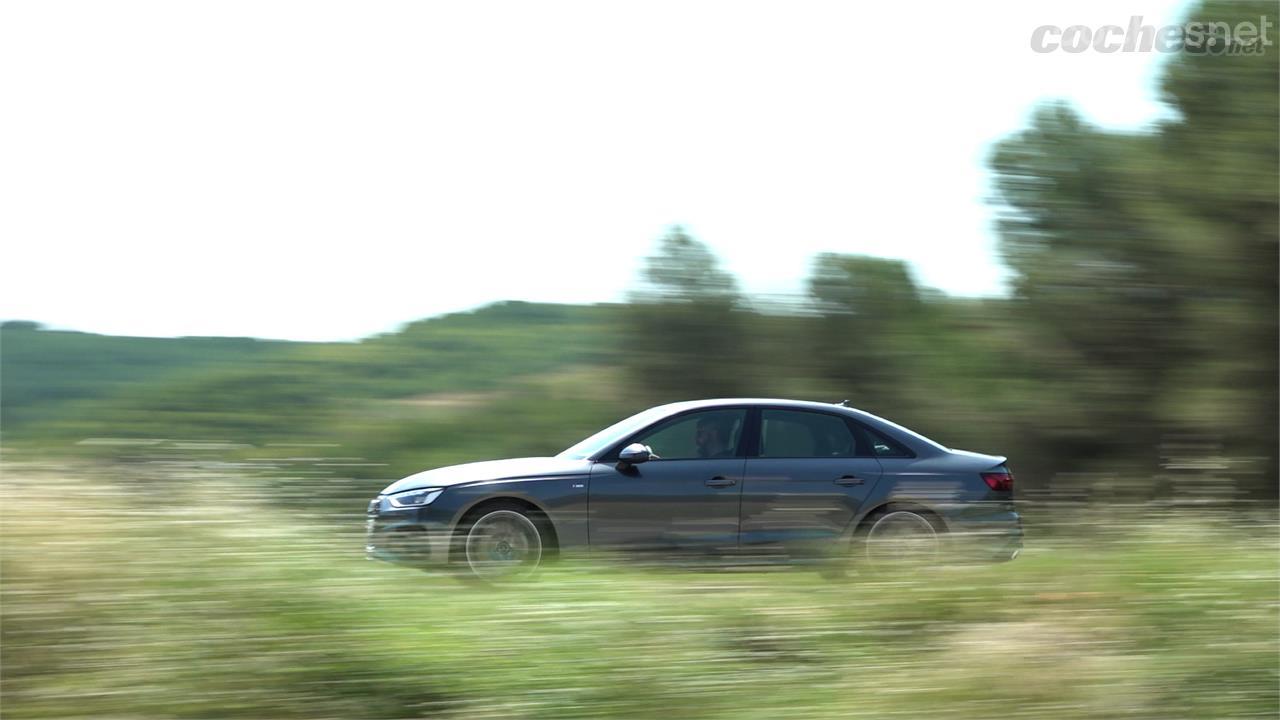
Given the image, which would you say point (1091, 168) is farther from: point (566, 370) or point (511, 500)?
point (511, 500)

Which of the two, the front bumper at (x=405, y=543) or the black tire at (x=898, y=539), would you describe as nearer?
the front bumper at (x=405, y=543)

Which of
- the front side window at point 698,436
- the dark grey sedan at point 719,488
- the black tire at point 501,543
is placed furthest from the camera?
the front side window at point 698,436

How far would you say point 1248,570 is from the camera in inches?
235

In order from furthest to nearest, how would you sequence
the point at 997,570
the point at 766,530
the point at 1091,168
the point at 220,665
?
the point at 1091,168
the point at 766,530
the point at 997,570
the point at 220,665

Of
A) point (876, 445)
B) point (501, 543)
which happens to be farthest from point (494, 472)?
point (876, 445)

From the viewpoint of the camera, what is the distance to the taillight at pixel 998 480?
8578 mm

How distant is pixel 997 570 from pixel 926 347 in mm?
8037

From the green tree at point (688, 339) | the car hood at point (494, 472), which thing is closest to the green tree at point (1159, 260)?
the green tree at point (688, 339)

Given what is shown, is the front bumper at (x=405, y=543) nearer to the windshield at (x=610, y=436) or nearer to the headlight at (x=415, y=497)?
the headlight at (x=415, y=497)

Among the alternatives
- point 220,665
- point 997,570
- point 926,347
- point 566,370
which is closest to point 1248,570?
point 997,570

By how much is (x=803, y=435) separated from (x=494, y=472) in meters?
2.20

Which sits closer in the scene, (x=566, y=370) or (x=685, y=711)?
(x=685, y=711)

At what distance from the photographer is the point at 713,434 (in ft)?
28.2

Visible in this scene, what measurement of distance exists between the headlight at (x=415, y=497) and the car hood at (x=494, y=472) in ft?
0.13
